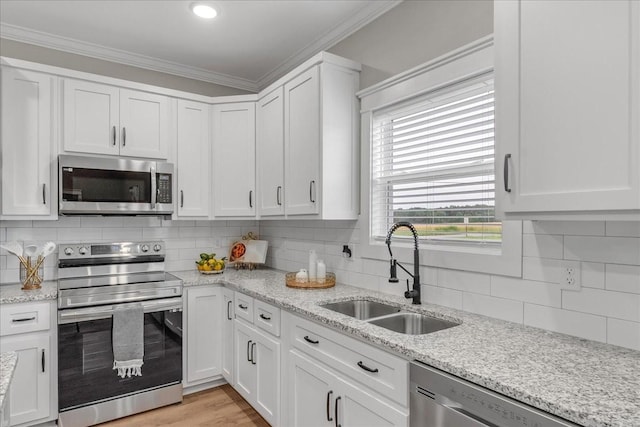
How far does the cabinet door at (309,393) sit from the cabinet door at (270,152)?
4.02 ft

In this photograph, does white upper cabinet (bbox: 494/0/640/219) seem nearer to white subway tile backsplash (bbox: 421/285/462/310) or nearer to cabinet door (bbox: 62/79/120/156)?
white subway tile backsplash (bbox: 421/285/462/310)

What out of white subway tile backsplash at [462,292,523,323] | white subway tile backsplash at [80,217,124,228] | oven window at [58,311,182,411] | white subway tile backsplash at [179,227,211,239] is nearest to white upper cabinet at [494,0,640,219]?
white subway tile backsplash at [462,292,523,323]

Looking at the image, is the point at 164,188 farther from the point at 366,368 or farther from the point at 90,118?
the point at 366,368

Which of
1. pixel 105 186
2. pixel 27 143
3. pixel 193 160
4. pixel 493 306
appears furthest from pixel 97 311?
pixel 493 306

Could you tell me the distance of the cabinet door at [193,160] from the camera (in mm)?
3285

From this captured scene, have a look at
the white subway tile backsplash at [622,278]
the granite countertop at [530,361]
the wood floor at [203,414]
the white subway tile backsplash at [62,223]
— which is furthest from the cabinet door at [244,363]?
the white subway tile backsplash at [622,278]

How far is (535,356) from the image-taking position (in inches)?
54.3

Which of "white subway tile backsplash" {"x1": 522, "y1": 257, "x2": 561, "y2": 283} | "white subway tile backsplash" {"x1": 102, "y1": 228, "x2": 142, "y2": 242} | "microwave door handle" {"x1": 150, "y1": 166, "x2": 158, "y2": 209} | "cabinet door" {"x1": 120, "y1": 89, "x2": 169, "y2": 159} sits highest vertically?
"cabinet door" {"x1": 120, "y1": 89, "x2": 169, "y2": 159}

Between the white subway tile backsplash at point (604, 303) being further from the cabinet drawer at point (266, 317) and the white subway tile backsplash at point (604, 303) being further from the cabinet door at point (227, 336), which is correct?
the cabinet door at point (227, 336)

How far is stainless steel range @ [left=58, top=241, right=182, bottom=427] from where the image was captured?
2.54 meters

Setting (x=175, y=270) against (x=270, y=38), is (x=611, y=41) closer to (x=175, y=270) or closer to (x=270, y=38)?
(x=270, y=38)

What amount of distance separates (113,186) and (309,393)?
79.4 inches

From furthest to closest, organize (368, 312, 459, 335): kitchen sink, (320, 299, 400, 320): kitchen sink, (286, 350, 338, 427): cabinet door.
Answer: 1. (320, 299, 400, 320): kitchen sink
2. (368, 312, 459, 335): kitchen sink
3. (286, 350, 338, 427): cabinet door

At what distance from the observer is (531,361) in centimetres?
133
